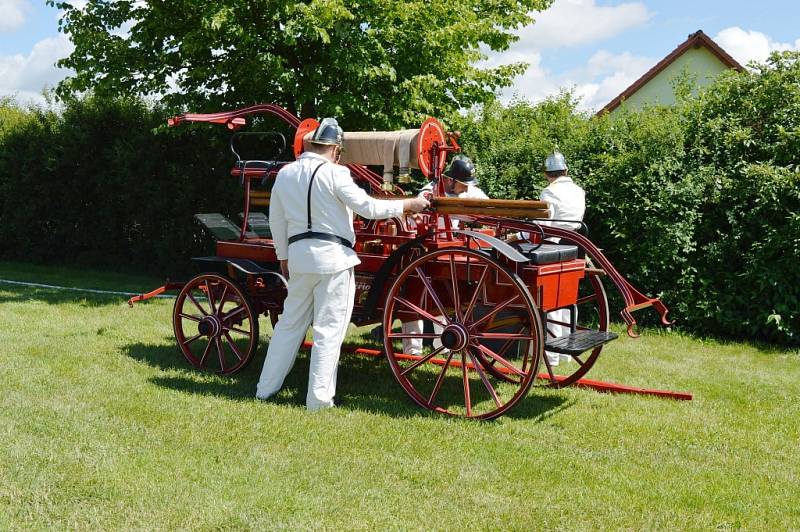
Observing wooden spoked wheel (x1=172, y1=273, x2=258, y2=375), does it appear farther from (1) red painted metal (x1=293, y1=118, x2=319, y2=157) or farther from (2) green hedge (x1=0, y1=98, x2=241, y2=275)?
(2) green hedge (x1=0, y1=98, x2=241, y2=275)

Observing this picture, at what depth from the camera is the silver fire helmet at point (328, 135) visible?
5477 mm

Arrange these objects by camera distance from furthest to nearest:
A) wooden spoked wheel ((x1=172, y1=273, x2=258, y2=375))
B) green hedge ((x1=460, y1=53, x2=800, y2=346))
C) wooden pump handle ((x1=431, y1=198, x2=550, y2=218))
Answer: green hedge ((x1=460, y1=53, x2=800, y2=346)), wooden spoked wheel ((x1=172, y1=273, x2=258, y2=375)), wooden pump handle ((x1=431, y1=198, x2=550, y2=218))

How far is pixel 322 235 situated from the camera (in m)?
5.43

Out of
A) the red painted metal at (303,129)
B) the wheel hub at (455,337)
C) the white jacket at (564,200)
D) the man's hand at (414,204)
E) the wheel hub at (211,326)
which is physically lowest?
the wheel hub at (211,326)

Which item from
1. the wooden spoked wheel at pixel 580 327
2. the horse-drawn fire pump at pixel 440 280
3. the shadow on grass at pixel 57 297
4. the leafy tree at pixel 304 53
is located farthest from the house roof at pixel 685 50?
the horse-drawn fire pump at pixel 440 280

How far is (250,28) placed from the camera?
9.95m

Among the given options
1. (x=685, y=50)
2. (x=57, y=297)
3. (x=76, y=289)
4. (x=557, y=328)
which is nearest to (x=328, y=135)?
(x=557, y=328)

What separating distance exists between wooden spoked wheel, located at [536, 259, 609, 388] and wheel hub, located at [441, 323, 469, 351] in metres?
0.55

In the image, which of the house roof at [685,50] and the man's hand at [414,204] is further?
the house roof at [685,50]

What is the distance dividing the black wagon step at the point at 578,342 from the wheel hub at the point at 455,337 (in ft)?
1.76

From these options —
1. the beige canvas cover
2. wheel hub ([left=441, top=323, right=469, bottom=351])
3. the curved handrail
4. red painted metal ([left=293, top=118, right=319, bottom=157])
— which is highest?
red painted metal ([left=293, top=118, right=319, bottom=157])

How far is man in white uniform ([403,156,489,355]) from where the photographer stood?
6762mm

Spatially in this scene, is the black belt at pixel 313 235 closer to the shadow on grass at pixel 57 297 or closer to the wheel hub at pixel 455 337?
the wheel hub at pixel 455 337

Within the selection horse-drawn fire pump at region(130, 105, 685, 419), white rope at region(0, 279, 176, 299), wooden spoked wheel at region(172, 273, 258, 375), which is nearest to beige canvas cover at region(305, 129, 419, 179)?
horse-drawn fire pump at region(130, 105, 685, 419)
